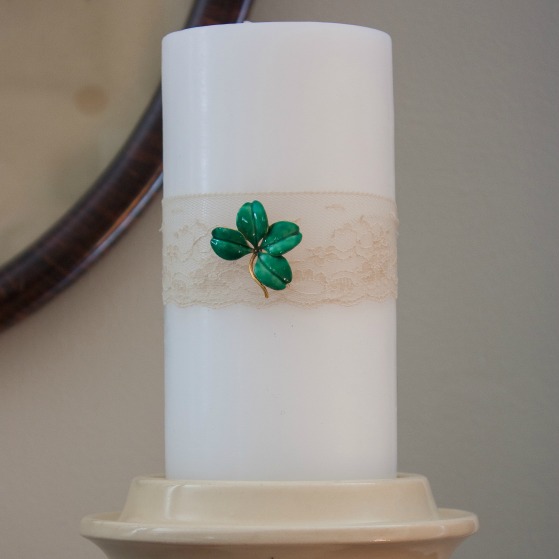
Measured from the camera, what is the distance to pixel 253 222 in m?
0.37

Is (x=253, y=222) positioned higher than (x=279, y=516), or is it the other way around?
(x=253, y=222)

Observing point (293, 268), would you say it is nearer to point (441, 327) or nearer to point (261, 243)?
point (261, 243)

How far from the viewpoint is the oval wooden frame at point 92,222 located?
0.68m

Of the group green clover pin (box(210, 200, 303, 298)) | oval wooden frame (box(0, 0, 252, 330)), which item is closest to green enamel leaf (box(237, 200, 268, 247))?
green clover pin (box(210, 200, 303, 298))

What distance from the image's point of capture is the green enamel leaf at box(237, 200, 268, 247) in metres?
0.37

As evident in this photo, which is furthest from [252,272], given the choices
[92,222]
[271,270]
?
[92,222]

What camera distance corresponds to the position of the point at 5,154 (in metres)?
0.69

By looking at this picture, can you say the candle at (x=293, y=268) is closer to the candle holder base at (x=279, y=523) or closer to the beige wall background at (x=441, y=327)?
the candle holder base at (x=279, y=523)

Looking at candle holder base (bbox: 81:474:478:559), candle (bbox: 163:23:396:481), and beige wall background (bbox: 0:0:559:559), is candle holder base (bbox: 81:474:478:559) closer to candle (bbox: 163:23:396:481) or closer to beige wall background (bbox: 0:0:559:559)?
candle (bbox: 163:23:396:481)

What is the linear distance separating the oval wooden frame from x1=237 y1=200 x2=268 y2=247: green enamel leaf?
321 millimetres

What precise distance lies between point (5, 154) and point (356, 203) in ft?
1.24

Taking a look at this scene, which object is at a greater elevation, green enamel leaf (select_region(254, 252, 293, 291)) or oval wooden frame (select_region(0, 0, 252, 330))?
oval wooden frame (select_region(0, 0, 252, 330))

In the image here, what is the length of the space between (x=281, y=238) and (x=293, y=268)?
2 cm

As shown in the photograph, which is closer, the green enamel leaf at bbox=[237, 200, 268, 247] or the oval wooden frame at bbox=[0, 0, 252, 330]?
the green enamel leaf at bbox=[237, 200, 268, 247]
